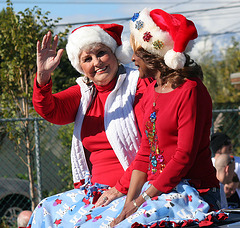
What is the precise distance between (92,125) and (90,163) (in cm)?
29

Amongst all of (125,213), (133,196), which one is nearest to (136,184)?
(133,196)

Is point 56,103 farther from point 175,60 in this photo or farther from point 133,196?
point 175,60

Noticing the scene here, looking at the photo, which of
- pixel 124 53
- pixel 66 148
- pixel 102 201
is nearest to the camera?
pixel 102 201

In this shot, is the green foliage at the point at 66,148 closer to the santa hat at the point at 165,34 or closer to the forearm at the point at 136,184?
the forearm at the point at 136,184

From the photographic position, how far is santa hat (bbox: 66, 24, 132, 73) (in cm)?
304

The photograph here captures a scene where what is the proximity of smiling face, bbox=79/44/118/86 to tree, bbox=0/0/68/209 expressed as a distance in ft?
11.6

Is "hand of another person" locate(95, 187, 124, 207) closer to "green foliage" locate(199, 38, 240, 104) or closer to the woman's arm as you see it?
the woman's arm

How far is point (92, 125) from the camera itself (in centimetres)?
309

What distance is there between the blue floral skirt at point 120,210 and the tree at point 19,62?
11.9 feet

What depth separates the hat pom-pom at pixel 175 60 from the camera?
2213 mm

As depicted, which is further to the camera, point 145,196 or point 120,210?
point 120,210

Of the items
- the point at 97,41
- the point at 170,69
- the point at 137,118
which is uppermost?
the point at 97,41

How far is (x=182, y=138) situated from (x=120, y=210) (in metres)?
0.56

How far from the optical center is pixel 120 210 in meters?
2.45
